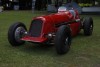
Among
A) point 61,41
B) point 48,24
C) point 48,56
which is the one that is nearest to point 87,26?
point 48,24

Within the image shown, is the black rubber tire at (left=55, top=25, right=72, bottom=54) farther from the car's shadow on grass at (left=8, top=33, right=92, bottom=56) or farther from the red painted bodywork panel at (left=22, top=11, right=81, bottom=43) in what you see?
the red painted bodywork panel at (left=22, top=11, right=81, bottom=43)

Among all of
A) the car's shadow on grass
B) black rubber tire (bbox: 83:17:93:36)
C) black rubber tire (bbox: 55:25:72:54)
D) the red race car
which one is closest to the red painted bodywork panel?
the red race car

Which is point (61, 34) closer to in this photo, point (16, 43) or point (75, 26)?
point (16, 43)

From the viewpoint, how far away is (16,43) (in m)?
9.02

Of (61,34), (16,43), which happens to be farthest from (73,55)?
(16,43)

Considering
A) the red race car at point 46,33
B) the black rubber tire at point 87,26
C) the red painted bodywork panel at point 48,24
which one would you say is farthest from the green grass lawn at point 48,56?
the black rubber tire at point 87,26

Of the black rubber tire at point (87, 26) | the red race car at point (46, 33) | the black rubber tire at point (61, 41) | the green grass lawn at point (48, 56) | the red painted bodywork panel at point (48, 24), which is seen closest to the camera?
the green grass lawn at point (48, 56)

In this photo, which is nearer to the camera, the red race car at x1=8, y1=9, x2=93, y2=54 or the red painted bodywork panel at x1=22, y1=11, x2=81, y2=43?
the red race car at x1=8, y1=9, x2=93, y2=54

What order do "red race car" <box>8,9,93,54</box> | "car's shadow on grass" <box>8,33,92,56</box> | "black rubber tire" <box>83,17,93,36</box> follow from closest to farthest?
"red race car" <box>8,9,93,54</box> → "car's shadow on grass" <box>8,33,92,56</box> → "black rubber tire" <box>83,17,93,36</box>

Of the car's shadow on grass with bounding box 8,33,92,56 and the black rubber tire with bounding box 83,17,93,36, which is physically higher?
the black rubber tire with bounding box 83,17,93,36

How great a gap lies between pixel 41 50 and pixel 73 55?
41.0 inches

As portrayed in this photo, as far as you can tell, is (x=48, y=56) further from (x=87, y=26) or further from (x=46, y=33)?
(x=87, y=26)

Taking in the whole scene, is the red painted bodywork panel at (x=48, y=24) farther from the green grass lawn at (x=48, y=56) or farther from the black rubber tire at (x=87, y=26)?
the black rubber tire at (x=87, y=26)

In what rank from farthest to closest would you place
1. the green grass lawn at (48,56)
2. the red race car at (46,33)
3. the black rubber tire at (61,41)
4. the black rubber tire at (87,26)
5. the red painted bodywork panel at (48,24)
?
the black rubber tire at (87,26) → the red painted bodywork panel at (48,24) → the red race car at (46,33) → the black rubber tire at (61,41) → the green grass lawn at (48,56)
